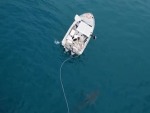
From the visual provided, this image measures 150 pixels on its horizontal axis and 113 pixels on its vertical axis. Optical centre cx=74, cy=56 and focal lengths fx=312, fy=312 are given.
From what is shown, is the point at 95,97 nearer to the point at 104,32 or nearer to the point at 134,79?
the point at 134,79

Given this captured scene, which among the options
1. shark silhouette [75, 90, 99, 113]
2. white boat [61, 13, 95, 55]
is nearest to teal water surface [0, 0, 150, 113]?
shark silhouette [75, 90, 99, 113]

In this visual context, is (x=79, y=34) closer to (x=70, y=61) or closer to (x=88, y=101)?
(x=70, y=61)

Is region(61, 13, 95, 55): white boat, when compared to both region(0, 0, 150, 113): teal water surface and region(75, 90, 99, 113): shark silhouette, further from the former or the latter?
region(75, 90, 99, 113): shark silhouette

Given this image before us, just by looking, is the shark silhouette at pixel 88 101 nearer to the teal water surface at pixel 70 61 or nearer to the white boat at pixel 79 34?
the teal water surface at pixel 70 61

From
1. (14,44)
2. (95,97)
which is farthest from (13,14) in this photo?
(95,97)

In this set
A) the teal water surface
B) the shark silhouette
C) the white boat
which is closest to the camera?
the shark silhouette

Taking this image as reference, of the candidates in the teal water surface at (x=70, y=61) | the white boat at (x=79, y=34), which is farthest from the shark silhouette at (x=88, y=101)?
the white boat at (x=79, y=34)

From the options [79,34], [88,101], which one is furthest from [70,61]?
[88,101]
